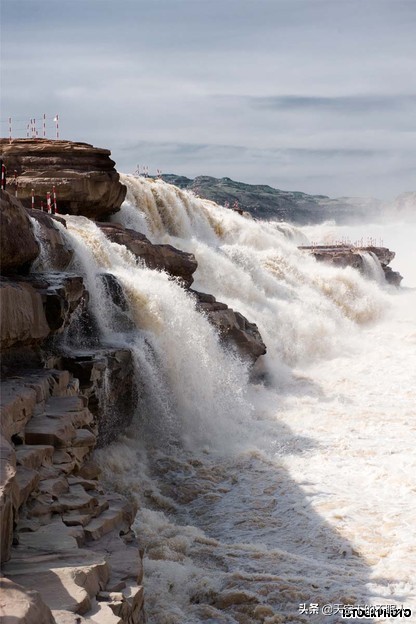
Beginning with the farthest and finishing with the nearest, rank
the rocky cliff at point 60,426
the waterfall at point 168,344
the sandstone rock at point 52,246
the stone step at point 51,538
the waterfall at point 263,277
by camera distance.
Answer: the waterfall at point 263,277
the waterfall at point 168,344
the sandstone rock at point 52,246
the stone step at point 51,538
the rocky cliff at point 60,426

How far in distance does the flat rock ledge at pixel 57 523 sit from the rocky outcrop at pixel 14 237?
53.6 inches

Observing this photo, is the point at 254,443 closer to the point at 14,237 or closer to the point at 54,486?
the point at 14,237

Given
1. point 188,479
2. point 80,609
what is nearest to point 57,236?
point 188,479

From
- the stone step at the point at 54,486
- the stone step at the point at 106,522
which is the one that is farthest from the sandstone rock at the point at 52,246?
the stone step at the point at 106,522

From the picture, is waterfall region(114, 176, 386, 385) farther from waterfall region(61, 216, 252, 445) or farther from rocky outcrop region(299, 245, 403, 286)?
waterfall region(61, 216, 252, 445)

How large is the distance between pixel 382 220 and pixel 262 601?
230ft

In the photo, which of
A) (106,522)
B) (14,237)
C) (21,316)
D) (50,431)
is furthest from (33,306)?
(106,522)

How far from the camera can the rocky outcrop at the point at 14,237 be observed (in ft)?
26.8

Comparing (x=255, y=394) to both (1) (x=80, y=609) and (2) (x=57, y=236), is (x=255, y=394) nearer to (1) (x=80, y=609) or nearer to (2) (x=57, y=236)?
(2) (x=57, y=236)

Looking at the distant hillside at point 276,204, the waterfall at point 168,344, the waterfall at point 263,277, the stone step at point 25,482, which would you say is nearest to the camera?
the stone step at point 25,482

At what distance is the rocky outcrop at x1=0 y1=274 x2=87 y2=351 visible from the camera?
7.88 m

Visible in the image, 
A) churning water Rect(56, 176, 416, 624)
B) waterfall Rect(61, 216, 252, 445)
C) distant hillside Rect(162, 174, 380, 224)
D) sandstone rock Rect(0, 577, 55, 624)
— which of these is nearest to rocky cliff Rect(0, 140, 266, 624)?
sandstone rock Rect(0, 577, 55, 624)

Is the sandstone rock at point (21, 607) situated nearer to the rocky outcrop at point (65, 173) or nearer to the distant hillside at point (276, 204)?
the rocky outcrop at point (65, 173)

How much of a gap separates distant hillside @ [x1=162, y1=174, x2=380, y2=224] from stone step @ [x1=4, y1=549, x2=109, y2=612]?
193 feet
